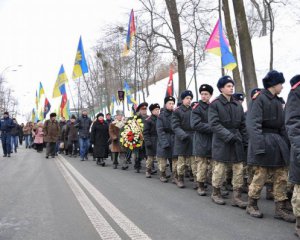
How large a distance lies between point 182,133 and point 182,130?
0.18 metres

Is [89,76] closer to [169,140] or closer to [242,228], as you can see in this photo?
[169,140]

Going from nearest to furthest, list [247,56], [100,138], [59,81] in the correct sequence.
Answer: [247,56]
[100,138]
[59,81]

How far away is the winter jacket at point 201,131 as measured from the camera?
785 centimetres

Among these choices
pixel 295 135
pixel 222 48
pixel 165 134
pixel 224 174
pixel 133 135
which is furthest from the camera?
pixel 133 135

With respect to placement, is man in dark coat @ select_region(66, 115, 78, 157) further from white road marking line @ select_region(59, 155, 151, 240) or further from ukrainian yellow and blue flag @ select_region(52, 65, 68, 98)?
white road marking line @ select_region(59, 155, 151, 240)

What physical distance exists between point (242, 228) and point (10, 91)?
241 feet

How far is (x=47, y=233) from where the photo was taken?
512cm

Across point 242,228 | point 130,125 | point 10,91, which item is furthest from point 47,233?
point 10,91

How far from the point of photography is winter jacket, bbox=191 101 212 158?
785 centimetres

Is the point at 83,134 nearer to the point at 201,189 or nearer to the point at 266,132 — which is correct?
the point at 201,189

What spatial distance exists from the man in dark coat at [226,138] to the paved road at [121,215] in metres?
0.40

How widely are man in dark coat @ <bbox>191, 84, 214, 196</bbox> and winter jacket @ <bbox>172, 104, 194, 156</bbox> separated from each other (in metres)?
0.79

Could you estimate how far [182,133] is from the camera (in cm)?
881

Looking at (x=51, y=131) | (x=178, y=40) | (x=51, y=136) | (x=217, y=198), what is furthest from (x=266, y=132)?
(x=178, y=40)
